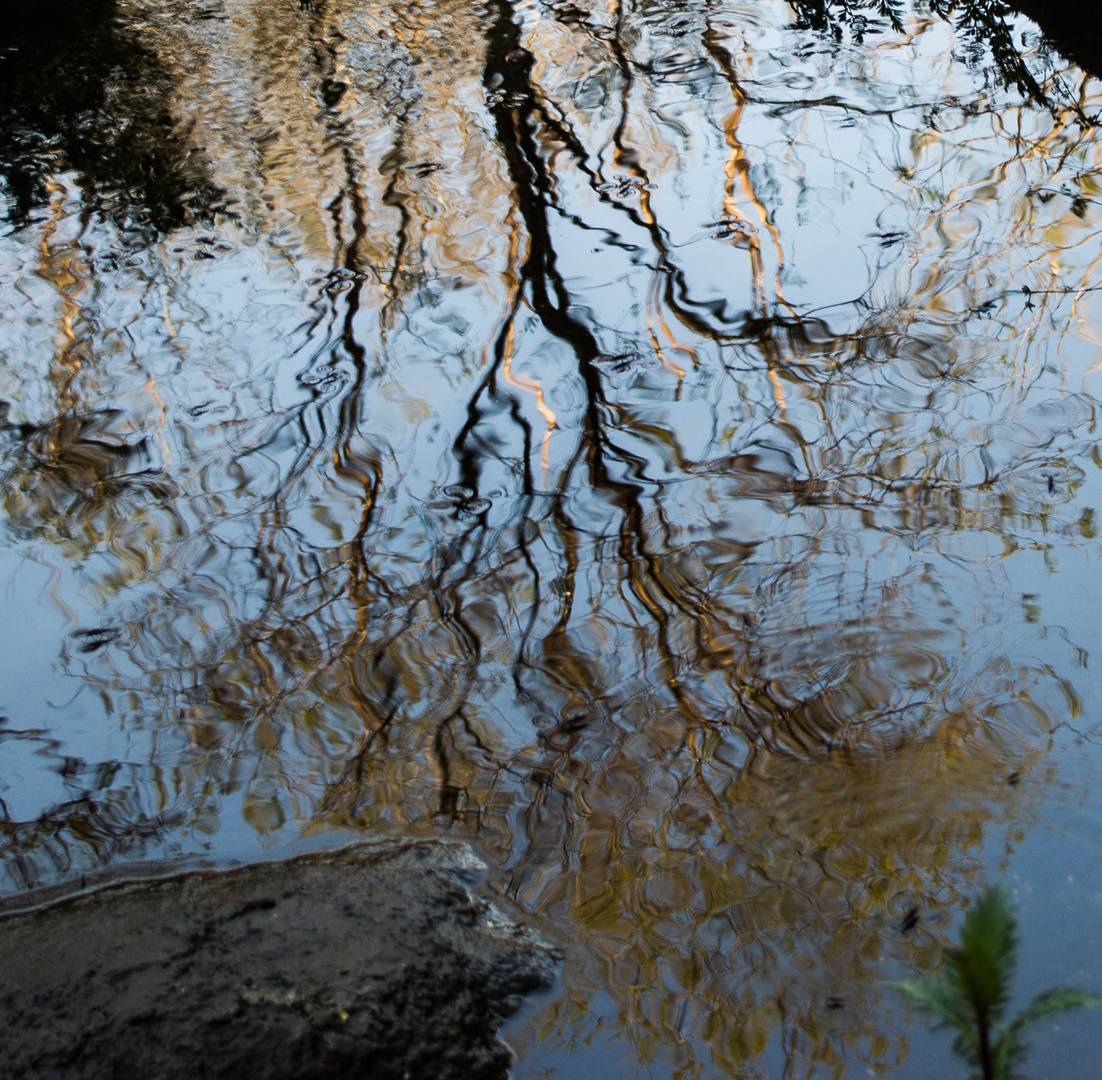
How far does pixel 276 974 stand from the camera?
2.19 metres

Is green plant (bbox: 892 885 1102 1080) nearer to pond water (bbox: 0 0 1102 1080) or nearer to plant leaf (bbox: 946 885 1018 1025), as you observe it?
plant leaf (bbox: 946 885 1018 1025)

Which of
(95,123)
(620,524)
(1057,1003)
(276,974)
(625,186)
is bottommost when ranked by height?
(276,974)

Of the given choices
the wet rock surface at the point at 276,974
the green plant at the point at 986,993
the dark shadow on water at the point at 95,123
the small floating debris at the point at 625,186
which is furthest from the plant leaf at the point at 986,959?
the dark shadow on water at the point at 95,123

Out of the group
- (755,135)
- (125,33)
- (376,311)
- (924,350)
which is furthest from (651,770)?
(125,33)

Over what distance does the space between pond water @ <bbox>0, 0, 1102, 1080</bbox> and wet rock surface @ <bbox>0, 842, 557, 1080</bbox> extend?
10cm

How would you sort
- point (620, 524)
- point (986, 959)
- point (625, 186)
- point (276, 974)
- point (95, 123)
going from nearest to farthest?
point (986, 959) < point (276, 974) < point (620, 524) < point (625, 186) < point (95, 123)

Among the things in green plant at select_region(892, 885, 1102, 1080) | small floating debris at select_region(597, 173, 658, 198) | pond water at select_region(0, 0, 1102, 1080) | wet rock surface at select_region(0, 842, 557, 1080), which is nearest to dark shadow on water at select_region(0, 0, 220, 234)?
pond water at select_region(0, 0, 1102, 1080)

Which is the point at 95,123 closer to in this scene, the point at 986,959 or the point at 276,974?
the point at 276,974

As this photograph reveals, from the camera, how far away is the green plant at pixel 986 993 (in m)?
1.15

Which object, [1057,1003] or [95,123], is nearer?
[1057,1003]

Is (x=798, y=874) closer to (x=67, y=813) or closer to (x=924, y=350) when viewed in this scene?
(x=67, y=813)

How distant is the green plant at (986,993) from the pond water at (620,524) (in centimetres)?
81

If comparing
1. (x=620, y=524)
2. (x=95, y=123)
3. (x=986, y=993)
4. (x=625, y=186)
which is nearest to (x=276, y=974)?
(x=986, y=993)

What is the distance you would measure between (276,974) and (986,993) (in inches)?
59.5
